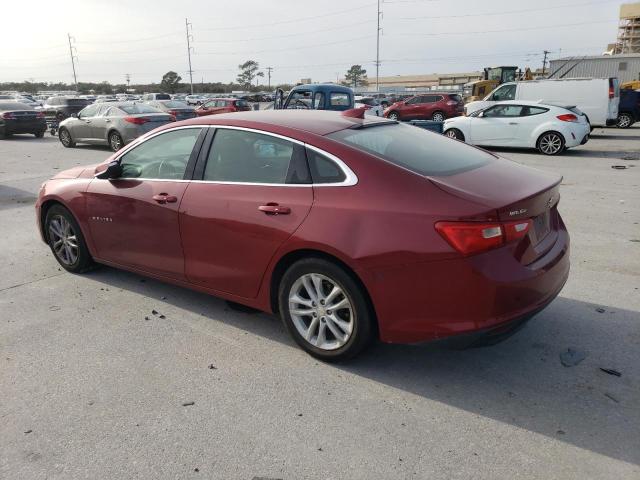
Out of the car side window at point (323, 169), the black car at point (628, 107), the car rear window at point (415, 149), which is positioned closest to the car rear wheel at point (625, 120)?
the black car at point (628, 107)

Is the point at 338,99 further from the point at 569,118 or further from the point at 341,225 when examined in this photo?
the point at 341,225

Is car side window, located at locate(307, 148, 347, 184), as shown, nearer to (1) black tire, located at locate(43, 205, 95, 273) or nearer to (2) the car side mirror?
(2) the car side mirror

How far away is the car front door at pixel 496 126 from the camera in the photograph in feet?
49.0

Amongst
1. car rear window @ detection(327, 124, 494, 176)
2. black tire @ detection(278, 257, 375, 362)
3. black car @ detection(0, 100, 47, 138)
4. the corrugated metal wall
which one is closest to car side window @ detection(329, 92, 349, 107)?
Answer: car rear window @ detection(327, 124, 494, 176)

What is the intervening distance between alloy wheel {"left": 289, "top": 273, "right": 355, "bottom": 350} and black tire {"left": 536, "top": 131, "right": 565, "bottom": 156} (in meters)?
12.7

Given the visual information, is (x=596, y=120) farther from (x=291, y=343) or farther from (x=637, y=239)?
(x=291, y=343)

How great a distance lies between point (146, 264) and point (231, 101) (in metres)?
23.0

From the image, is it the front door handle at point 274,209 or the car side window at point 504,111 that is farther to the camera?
the car side window at point 504,111

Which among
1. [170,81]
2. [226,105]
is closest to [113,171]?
[226,105]

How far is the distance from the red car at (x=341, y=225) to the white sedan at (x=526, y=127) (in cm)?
1140

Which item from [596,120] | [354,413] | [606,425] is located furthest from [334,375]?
[596,120]

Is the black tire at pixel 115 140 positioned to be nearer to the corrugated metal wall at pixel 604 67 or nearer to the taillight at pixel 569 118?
the taillight at pixel 569 118

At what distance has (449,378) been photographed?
133 inches

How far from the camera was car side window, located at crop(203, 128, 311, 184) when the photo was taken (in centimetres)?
359
